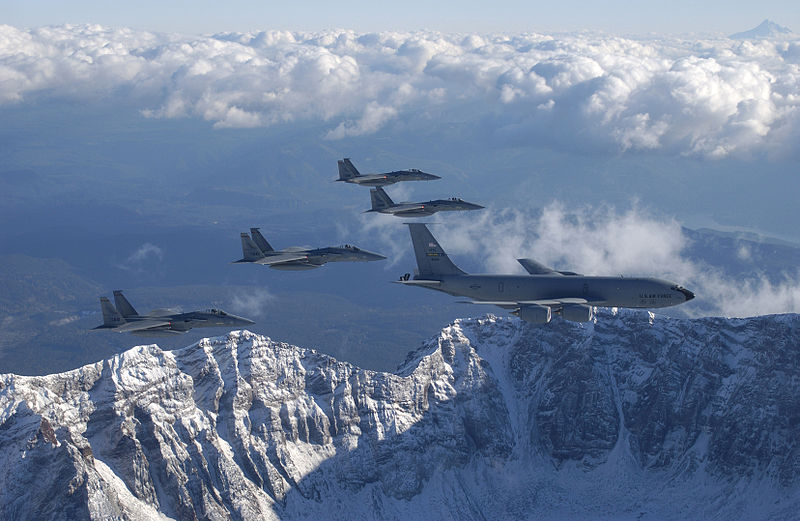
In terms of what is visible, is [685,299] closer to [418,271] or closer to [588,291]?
[588,291]

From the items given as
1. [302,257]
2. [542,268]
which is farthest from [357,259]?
[542,268]

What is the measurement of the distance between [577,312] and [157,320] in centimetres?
7895

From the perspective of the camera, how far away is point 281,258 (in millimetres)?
166500

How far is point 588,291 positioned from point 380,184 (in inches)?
2456

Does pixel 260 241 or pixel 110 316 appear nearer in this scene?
pixel 110 316

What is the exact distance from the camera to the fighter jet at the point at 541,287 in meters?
147

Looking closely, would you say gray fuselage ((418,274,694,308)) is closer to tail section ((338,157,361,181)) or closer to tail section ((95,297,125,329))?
tail section ((338,157,361,181))

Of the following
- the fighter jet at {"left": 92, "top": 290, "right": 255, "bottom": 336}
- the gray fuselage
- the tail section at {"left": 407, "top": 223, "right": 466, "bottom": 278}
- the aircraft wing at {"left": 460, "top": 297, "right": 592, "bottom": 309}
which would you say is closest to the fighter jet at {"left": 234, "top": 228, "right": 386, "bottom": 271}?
the fighter jet at {"left": 92, "top": 290, "right": 255, "bottom": 336}

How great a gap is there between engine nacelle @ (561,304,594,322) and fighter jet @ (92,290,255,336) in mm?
57615

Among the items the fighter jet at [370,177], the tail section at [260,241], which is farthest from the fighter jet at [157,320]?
the fighter jet at [370,177]

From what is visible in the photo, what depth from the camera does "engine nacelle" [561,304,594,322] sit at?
5403 inches

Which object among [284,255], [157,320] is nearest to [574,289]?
[284,255]

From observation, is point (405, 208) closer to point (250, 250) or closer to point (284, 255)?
point (284, 255)

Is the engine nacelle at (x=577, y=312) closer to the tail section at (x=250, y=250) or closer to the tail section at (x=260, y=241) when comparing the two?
the tail section at (x=250, y=250)
